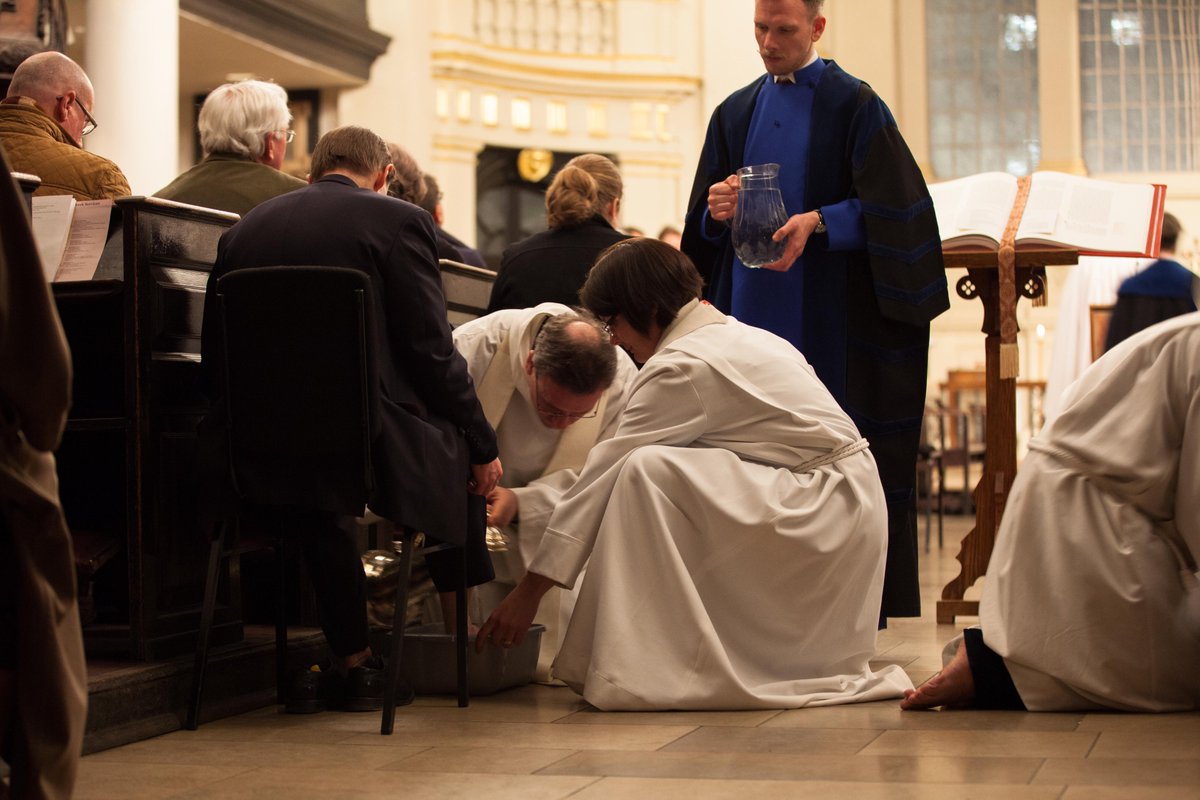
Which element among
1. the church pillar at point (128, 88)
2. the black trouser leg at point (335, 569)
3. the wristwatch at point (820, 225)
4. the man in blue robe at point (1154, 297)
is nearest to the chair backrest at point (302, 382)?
the black trouser leg at point (335, 569)

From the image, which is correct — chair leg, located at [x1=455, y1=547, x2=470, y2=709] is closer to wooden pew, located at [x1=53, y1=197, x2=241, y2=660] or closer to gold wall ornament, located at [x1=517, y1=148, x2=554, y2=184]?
wooden pew, located at [x1=53, y1=197, x2=241, y2=660]

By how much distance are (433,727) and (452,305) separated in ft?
7.16

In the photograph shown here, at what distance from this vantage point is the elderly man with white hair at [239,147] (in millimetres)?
4457

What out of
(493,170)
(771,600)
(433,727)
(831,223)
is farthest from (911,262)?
(493,170)

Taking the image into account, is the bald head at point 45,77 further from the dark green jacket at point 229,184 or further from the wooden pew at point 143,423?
the wooden pew at point 143,423

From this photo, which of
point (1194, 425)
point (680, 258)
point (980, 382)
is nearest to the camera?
point (1194, 425)

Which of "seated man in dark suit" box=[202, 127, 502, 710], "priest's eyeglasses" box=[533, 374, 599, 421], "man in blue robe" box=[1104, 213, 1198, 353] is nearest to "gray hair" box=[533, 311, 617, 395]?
"priest's eyeglasses" box=[533, 374, 599, 421]

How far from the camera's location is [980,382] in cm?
1256

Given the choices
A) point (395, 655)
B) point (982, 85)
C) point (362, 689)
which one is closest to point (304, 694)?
point (362, 689)

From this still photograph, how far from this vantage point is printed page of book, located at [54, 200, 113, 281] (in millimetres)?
3799

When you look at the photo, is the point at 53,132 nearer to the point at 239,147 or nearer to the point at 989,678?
the point at 239,147

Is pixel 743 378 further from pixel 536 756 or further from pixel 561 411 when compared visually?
pixel 536 756

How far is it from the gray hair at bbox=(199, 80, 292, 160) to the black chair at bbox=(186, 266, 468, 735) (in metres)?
1.21

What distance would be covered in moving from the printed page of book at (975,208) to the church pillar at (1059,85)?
11.9m
